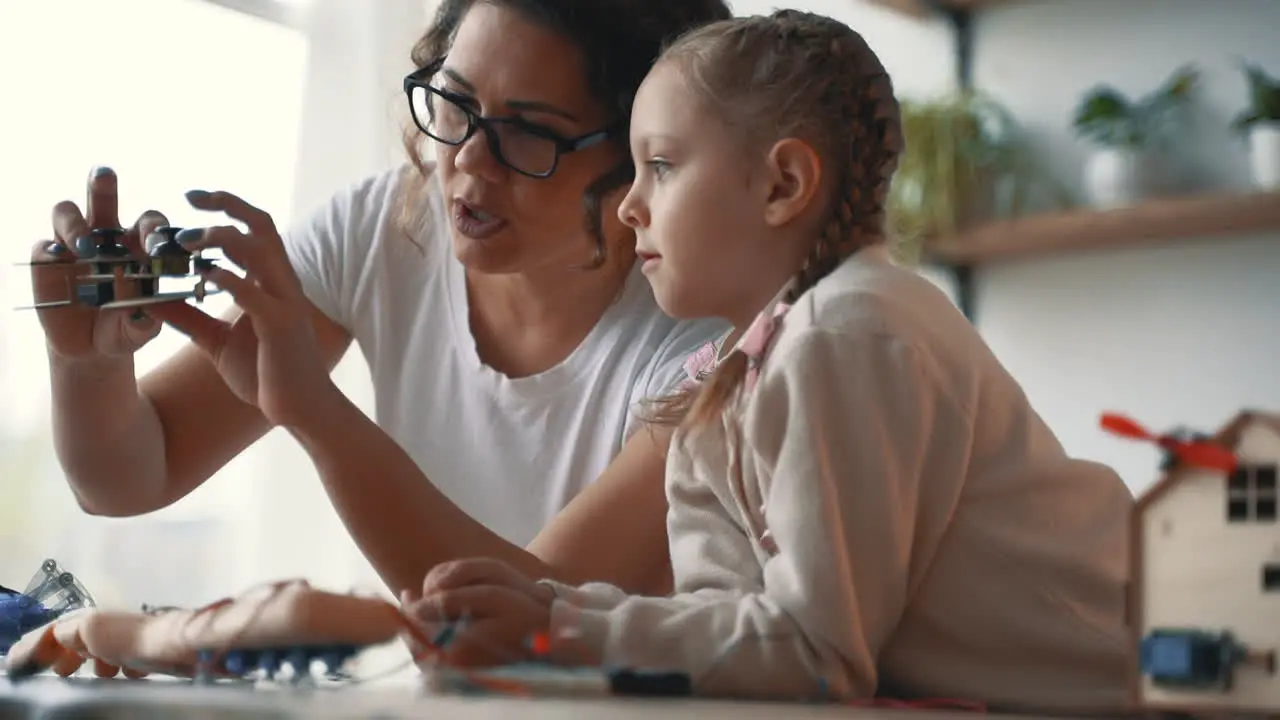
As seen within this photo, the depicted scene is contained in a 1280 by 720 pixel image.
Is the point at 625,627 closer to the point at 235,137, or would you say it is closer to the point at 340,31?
the point at 235,137

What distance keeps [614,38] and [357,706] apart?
870 millimetres

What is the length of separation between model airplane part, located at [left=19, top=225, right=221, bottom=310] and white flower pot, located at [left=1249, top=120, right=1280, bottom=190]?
1.84 m

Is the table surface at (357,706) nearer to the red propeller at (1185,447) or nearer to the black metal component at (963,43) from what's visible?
the red propeller at (1185,447)

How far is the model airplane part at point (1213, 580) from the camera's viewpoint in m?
0.58

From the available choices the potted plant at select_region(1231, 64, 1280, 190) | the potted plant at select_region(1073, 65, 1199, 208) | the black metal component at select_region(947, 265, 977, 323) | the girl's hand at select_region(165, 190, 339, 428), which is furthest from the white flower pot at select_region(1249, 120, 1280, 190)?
the girl's hand at select_region(165, 190, 339, 428)

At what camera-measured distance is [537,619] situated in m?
0.77

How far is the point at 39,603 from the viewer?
1.08 m

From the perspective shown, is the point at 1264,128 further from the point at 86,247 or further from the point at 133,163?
the point at 86,247

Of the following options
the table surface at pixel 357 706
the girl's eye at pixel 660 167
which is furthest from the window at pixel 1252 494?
the girl's eye at pixel 660 167

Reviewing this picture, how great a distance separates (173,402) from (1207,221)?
5.58 feet

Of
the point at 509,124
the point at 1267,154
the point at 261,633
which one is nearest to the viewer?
the point at 261,633

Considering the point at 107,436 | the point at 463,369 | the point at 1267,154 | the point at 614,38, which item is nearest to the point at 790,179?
the point at 614,38

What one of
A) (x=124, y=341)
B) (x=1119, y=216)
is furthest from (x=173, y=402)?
(x=1119, y=216)

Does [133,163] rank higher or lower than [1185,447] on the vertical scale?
higher
